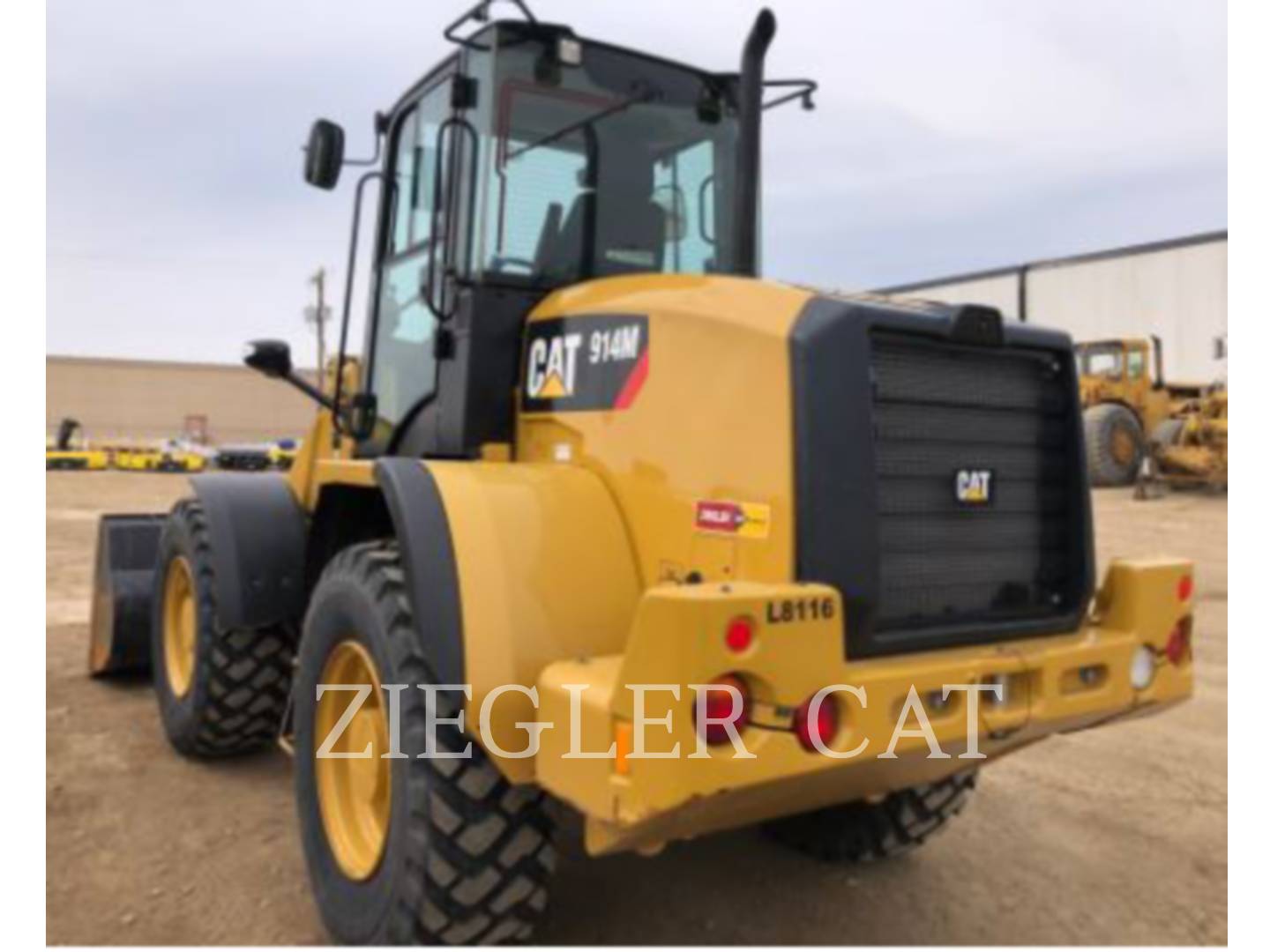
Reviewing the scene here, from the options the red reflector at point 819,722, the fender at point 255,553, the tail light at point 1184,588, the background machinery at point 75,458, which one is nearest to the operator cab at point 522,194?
the fender at point 255,553

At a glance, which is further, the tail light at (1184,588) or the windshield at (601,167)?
the windshield at (601,167)

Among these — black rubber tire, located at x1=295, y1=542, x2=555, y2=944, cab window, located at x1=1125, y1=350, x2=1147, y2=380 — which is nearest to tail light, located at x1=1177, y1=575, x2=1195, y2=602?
black rubber tire, located at x1=295, y1=542, x2=555, y2=944

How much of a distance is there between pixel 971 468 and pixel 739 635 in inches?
43.4

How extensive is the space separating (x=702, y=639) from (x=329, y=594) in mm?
1489

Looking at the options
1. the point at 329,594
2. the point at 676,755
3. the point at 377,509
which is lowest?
the point at 676,755

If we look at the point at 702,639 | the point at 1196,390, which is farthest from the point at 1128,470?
the point at 702,639

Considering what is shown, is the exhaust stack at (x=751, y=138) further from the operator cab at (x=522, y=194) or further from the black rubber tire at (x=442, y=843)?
the black rubber tire at (x=442, y=843)

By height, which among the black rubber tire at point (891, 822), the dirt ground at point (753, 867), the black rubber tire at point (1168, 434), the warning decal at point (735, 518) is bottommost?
the dirt ground at point (753, 867)

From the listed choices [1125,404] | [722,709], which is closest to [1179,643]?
[722,709]

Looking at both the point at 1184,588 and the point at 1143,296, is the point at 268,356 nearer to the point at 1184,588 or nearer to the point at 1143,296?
the point at 1184,588

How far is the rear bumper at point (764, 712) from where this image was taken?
2.29 metres

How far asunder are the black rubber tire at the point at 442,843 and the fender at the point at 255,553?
1364 mm

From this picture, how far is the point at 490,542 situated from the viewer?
291 centimetres

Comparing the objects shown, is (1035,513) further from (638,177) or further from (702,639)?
(638,177)
